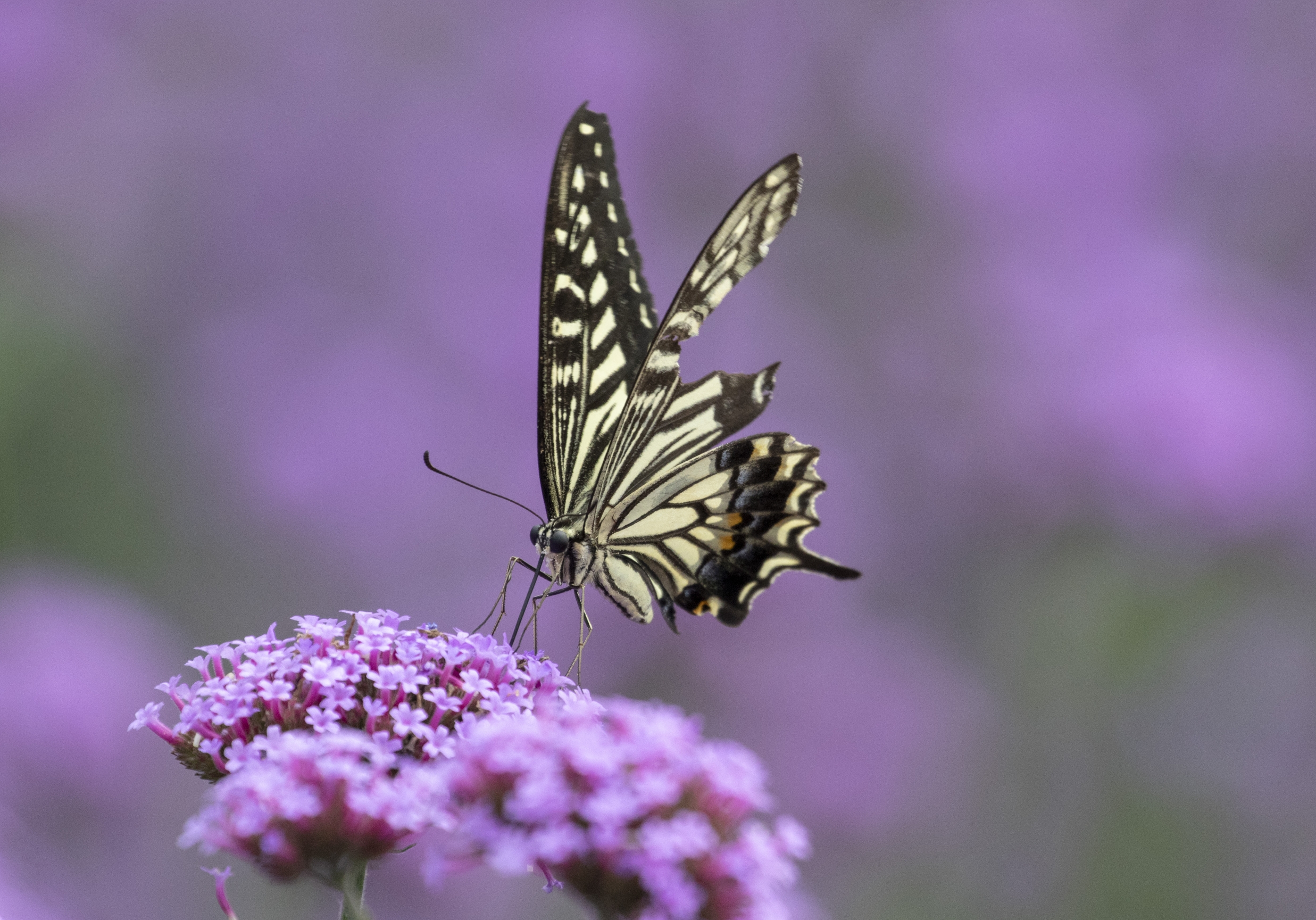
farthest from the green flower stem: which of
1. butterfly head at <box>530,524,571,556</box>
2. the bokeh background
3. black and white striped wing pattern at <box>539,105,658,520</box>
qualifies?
the bokeh background

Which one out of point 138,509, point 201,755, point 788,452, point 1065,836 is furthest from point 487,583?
point 201,755

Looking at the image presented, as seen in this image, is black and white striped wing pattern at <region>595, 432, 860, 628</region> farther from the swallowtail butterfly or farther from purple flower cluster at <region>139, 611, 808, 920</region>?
purple flower cluster at <region>139, 611, 808, 920</region>

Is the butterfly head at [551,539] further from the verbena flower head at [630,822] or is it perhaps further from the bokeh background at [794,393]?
the bokeh background at [794,393]

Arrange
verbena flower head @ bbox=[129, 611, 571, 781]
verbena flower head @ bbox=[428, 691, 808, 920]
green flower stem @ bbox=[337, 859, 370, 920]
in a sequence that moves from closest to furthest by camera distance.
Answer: verbena flower head @ bbox=[428, 691, 808, 920] → green flower stem @ bbox=[337, 859, 370, 920] → verbena flower head @ bbox=[129, 611, 571, 781]

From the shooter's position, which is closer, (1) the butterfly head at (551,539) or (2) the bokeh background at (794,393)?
(1) the butterfly head at (551,539)

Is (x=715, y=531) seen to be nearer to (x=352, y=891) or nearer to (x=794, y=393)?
(x=352, y=891)

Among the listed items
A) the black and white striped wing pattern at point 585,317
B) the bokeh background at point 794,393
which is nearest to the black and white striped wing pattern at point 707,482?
the black and white striped wing pattern at point 585,317

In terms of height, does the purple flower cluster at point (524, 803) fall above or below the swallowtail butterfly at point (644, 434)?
below
